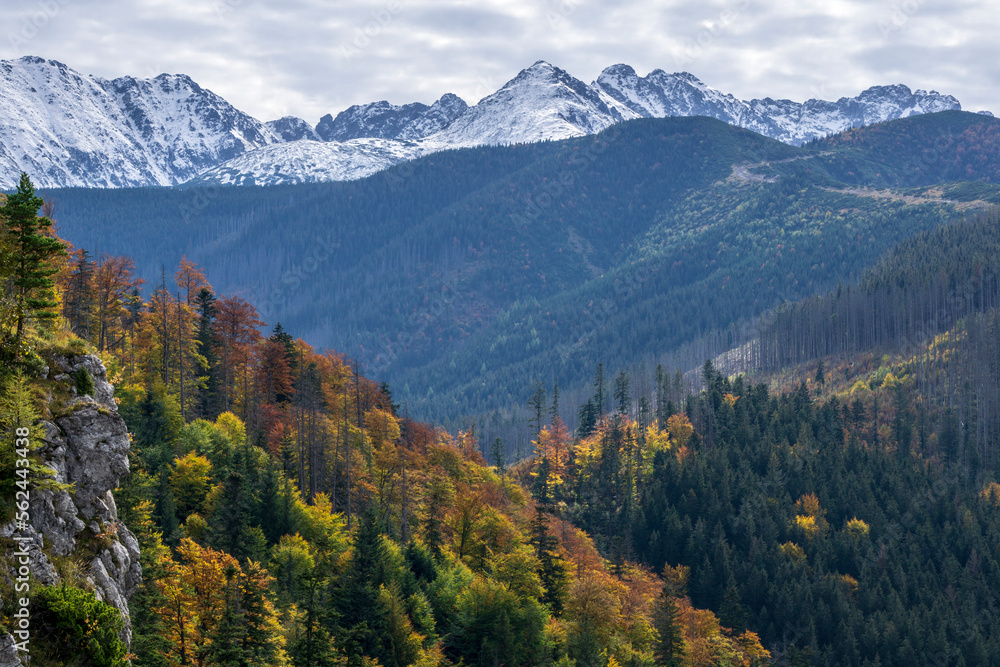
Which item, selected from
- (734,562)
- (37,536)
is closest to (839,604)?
(734,562)

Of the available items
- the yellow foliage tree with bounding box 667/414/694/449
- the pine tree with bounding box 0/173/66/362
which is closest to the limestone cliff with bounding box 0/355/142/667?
the pine tree with bounding box 0/173/66/362

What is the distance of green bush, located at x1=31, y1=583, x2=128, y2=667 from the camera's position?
27.4m

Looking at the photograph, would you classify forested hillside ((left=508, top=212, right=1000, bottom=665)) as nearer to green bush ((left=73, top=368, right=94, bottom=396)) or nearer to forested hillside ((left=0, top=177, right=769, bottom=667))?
forested hillside ((left=0, top=177, right=769, bottom=667))

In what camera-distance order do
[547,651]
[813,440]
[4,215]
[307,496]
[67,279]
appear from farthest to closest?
[813,440], [307,496], [67,279], [547,651], [4,215]

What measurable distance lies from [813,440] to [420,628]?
113473 mm

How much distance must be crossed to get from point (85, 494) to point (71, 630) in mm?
6250

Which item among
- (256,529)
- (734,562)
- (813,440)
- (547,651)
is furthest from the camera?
(813,440)

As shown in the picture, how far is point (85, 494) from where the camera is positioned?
107 ft

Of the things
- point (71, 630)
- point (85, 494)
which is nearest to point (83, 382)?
point (85, 494)

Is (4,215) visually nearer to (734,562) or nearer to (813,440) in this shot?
(734,562)

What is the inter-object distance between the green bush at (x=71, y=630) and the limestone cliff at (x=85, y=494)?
122cm

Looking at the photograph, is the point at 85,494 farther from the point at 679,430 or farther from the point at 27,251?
the point at 679,430

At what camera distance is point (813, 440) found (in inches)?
6304

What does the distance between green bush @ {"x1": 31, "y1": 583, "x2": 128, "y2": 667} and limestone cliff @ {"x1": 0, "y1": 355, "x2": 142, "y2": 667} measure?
1.22m
